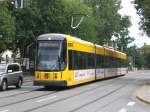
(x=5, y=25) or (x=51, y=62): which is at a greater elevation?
(x=5, y=25)

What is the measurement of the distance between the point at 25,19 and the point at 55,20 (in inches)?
167

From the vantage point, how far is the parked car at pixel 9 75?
105 feet

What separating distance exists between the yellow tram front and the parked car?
1828mm

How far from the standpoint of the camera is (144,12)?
158 feet

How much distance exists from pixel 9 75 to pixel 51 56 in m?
3.02

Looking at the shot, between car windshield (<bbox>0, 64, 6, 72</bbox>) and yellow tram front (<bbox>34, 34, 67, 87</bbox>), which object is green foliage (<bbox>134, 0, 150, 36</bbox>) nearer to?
yellow tram front (<bbox>34, 34, 67, 87</bbox>)

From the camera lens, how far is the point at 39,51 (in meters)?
32.5

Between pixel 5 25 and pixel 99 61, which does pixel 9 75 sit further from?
pixel 5 25

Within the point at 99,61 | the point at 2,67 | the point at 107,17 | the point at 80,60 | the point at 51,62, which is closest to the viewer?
the point at 51,62

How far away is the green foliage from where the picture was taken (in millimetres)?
46922

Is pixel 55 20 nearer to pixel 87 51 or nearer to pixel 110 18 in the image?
pixel 87 51

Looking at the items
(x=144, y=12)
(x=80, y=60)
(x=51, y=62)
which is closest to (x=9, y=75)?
(x=51, y=62)

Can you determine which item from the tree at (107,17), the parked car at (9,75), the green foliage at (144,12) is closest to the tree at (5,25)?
the green foliage at (144,12)

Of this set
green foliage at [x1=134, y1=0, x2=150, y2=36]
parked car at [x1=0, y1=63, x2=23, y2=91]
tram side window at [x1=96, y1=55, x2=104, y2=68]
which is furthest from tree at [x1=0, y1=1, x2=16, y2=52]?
parked car at [x1=0, y1=63, x2=23, y2=91]
